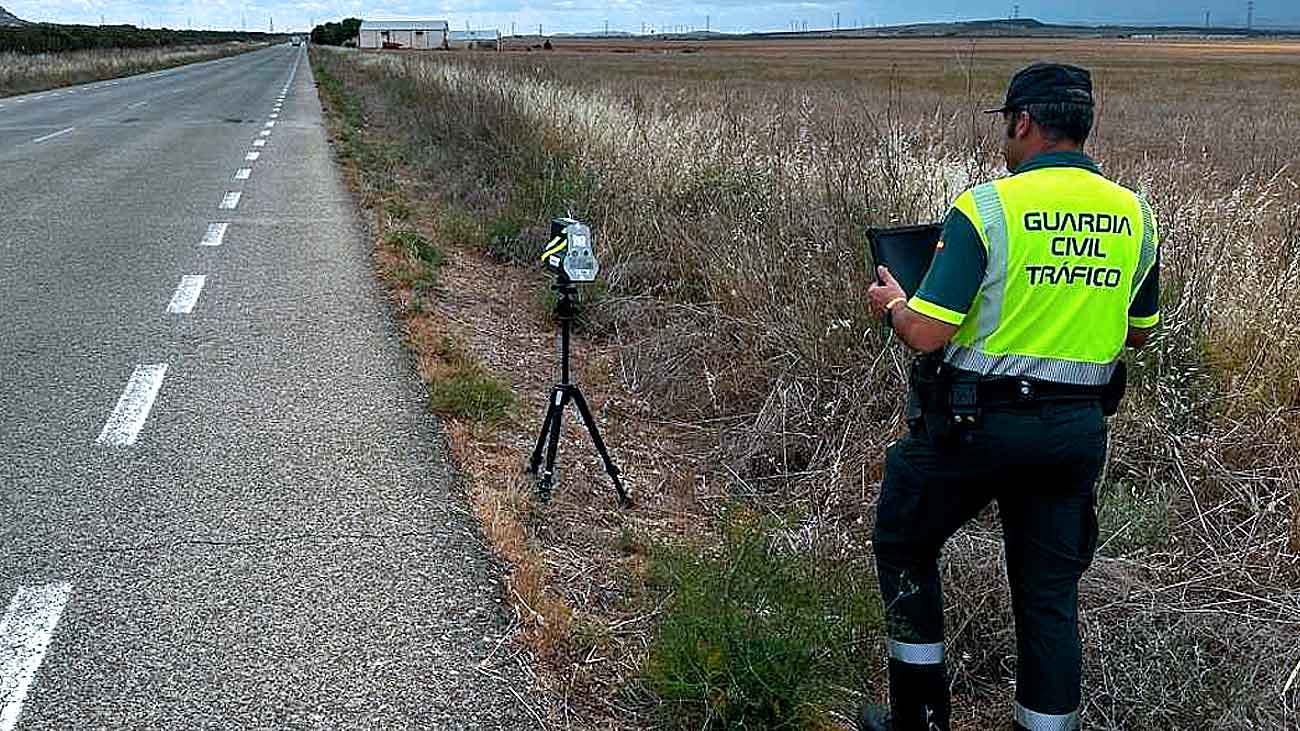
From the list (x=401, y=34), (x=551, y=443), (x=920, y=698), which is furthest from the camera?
(x=401, y=34)

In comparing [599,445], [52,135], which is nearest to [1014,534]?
[599,445]

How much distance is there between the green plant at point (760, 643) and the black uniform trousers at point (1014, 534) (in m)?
0.24

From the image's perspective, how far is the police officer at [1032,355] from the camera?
9.57 ft

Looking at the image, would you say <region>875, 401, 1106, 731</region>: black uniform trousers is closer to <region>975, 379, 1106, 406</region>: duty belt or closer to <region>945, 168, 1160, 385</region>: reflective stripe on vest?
<region>975, 379, 1106, 406</region>: duty belt

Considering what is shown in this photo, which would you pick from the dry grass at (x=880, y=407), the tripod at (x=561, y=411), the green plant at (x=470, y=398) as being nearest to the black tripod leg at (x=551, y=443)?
the tripod at (x=561, y=411)

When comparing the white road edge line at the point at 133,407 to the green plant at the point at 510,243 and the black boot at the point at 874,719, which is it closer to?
the black boot at the point at 874,719

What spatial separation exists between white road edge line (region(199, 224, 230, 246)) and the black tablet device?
8.53 metres

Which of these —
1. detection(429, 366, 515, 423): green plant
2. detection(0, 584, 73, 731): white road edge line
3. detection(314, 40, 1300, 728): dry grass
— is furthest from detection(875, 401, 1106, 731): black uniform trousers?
detection(429, 366, 515, 423): green plant

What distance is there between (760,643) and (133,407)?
13.0 ft

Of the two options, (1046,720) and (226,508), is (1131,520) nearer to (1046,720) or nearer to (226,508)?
(1046,720)

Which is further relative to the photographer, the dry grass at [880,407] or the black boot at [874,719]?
the dry grass at [880,407]

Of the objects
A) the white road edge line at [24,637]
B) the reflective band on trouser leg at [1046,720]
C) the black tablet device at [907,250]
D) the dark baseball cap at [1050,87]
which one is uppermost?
the dark baseball cap at [1050,87]

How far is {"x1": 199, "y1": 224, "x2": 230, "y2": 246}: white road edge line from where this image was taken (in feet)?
35.0

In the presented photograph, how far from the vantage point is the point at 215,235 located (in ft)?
36.3
